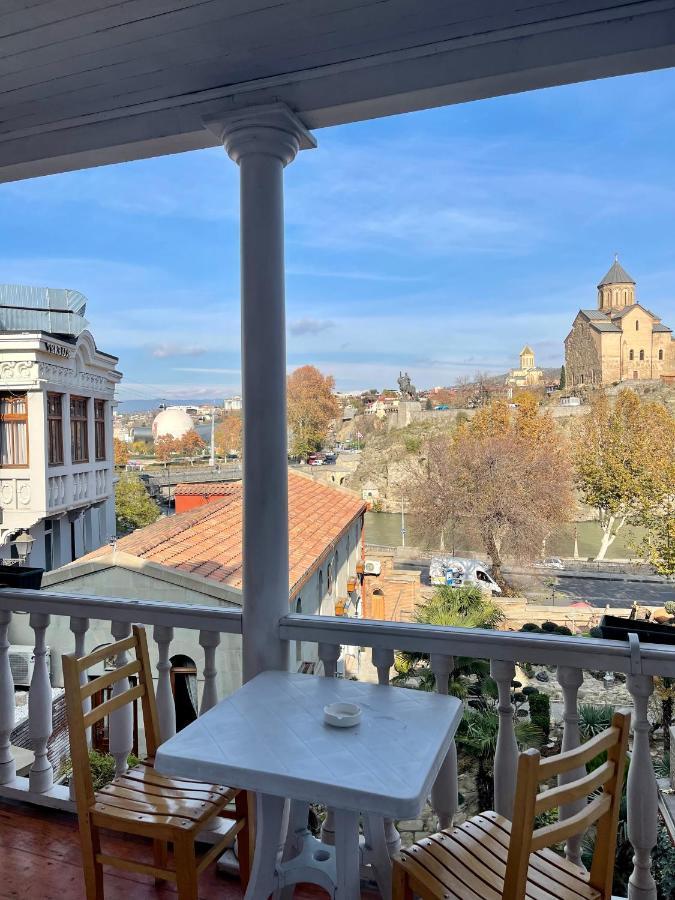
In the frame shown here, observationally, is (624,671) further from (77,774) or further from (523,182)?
(523,182)

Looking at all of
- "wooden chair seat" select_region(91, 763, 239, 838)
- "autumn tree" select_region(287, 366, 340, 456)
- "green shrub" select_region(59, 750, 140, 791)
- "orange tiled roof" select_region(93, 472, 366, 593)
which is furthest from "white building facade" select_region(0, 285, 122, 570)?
"wooden chair seat" select_region(91, 763, 239, 838)

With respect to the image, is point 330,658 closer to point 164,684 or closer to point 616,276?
point 164,684

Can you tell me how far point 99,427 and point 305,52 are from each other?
1.74m

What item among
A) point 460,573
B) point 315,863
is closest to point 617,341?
point 460,573

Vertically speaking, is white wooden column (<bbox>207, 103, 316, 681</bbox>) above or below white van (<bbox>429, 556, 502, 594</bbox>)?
above

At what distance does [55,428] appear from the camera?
259 centimetres

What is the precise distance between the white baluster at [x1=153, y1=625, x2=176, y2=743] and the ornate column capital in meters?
1.66

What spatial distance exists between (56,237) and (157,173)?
23.0 inches

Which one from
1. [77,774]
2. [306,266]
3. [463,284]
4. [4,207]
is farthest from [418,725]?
[4,207]

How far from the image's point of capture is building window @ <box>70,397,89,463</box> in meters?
2.64

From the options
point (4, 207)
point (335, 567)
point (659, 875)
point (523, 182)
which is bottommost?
point (659, 875)

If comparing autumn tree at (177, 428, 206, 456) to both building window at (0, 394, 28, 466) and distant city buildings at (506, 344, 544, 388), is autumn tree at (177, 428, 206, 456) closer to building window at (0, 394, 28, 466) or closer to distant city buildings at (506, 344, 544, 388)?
building window at (0, 394, 28, 466)

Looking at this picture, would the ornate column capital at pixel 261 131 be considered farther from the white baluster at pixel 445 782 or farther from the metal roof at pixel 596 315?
the white baluster at pixel 445 782

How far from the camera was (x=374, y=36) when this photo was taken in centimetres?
174
